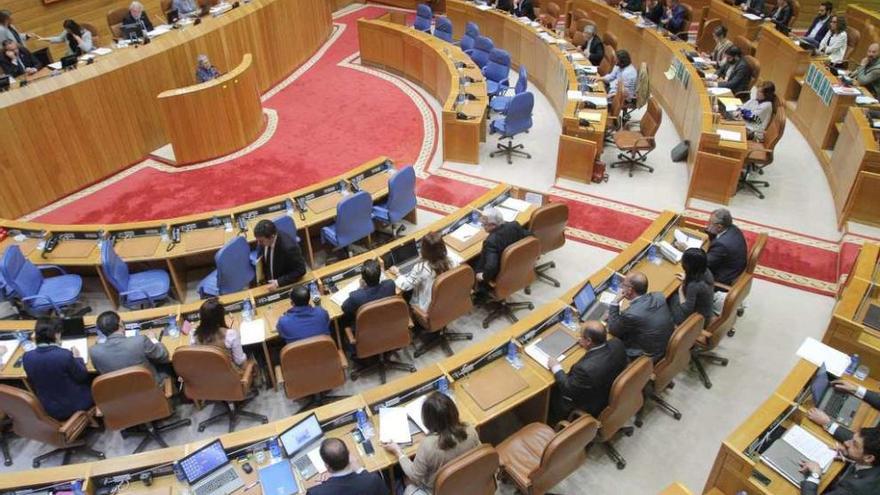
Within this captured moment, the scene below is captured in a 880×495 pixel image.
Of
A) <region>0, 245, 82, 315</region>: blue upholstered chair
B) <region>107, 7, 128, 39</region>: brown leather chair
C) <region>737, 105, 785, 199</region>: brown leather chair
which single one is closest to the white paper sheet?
<region>737, 105, 785, 199</region>: brown leather chair

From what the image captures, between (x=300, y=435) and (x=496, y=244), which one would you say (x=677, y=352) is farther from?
(x=300, y=435)

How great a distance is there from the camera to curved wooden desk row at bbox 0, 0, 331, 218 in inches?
328

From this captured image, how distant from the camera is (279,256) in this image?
577cm

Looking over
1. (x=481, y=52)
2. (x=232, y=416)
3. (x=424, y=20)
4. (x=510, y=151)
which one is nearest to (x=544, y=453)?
(x=232, y=416)

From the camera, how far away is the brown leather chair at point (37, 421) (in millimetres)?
4438

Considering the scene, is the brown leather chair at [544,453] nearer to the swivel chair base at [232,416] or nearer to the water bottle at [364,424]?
the water bottle at [364,424]

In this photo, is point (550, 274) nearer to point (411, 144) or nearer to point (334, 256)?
point (334, 256)

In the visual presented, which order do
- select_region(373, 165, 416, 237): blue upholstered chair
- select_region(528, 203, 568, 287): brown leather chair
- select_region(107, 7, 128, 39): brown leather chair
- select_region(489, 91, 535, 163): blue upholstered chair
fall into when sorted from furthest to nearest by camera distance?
select_region(107, 7, 128, 39): brown leather chair < select_region(489, 91, 535, 163): blue upholstered chair < select_region(373, 165, 416, 237): blue upholstered chair < select_region(528, 203, 568, 287): brown leather chair

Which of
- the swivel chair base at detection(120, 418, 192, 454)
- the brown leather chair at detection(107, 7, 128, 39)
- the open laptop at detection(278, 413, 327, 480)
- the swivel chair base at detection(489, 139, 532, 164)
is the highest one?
the brown leather chair at detection(107, 7, 128, 39)

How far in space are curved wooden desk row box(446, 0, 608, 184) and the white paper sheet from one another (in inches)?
171

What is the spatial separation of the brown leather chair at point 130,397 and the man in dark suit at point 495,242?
2934 millimetres

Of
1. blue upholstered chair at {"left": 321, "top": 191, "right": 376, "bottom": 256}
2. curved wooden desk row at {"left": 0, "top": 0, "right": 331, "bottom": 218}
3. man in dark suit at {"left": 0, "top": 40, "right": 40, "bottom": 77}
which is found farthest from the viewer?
man in dark suit at {"left": 0, "top": 40, "right": 40, "bottom": 77}

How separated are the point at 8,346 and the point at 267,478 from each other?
295 centimetres

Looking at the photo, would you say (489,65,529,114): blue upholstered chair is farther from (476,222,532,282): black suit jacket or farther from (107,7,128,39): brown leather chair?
(107,7,128,39): brown leather chair
